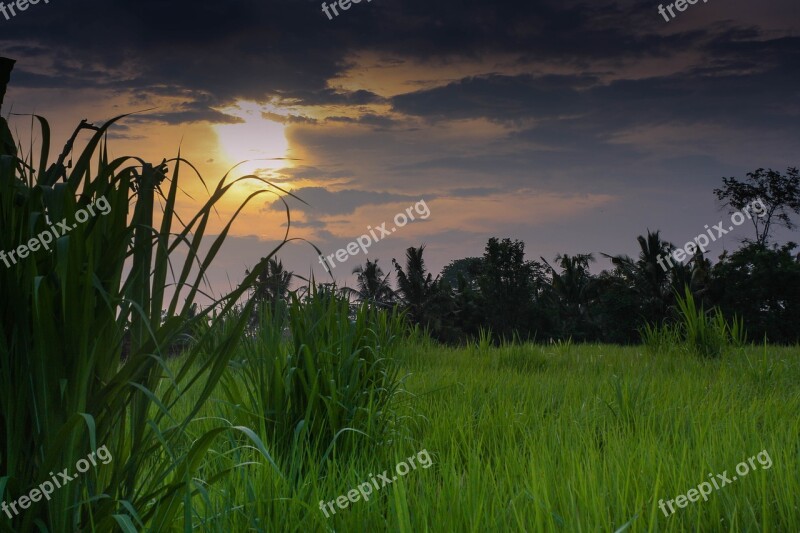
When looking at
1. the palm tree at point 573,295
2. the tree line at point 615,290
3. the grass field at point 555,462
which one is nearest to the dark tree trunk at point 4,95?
the grass field at point 555,462

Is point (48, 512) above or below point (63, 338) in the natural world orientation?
below

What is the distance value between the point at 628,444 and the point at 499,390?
1846mm

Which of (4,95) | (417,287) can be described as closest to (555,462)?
(4,95)

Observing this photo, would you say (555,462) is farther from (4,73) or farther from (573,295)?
(573,295)

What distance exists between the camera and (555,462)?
3172 millimetres

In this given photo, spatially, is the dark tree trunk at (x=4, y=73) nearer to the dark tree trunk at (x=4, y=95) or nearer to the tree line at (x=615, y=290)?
the dark tree trunk at (x=4, y=95)

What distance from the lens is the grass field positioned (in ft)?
7.39

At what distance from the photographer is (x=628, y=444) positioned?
3459 mm

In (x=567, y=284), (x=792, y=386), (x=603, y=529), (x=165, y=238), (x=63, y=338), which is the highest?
(x=165, y=238)

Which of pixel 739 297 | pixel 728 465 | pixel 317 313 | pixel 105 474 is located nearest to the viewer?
pixel 105 474

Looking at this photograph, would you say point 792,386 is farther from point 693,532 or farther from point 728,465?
point 693,532

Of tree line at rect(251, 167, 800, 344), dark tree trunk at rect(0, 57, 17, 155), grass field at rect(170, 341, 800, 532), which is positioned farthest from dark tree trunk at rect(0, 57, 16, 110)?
tree line at rect(251, 167, 800, 344)

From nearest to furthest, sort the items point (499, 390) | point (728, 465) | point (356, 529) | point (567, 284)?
point (356, 529), point (728, 465), point (499, 390), point (567, 284)

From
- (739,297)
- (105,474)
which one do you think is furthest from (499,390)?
(739,297)
